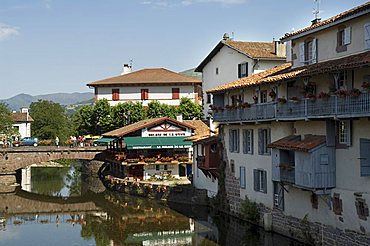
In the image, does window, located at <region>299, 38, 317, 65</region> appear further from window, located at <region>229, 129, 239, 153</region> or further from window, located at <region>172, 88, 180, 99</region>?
window, located at <region>172, 88, 180, 99</region>

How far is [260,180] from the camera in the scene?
33.8m

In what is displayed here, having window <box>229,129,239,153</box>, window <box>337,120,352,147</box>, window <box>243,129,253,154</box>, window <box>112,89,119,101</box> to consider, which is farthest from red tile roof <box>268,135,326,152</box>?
window <box>112,89,119,101</box>

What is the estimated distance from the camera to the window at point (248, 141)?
116ft

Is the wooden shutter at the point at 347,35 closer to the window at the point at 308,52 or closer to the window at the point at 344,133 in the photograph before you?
the window at the point at 308,52

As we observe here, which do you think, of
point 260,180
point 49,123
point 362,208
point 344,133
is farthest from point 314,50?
point 49,123

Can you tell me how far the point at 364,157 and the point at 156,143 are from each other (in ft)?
99.7

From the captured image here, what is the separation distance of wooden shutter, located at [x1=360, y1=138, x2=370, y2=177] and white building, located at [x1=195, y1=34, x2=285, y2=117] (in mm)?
25476

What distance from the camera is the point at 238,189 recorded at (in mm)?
36781

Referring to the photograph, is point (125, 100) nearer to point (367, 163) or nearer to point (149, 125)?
point (149, 125)

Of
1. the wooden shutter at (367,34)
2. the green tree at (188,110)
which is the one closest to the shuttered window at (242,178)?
the wooden shutter at (367,34)

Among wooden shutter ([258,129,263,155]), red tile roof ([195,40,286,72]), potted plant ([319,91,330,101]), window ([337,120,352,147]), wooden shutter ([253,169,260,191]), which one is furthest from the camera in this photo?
red tile roof ([195,40,286,72])

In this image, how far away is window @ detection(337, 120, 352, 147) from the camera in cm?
2495

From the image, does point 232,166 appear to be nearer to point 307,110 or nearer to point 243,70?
point 307,110

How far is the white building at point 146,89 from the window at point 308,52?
47670 millimetres
